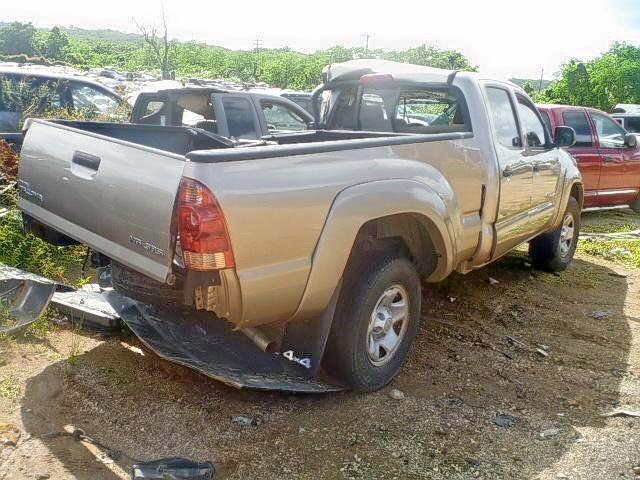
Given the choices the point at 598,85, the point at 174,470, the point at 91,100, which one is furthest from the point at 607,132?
the point at 598,85

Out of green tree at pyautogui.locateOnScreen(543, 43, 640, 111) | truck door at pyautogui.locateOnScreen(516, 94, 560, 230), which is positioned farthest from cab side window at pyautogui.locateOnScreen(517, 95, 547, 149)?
green tree at pyautogui.locateOnScreen(543, 43, 640, 111)

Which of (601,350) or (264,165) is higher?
(264,165)

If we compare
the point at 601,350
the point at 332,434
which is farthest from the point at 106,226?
the point at 601,350

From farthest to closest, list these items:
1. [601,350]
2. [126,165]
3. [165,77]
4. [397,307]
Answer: [165,77] < [601,350] < [397,307] < [126,165]

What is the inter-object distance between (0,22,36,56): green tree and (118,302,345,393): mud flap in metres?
56.4

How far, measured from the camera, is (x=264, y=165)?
281 centimetres

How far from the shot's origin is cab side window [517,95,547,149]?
5.31m

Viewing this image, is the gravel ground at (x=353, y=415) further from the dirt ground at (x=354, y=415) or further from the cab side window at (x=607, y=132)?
the cab side window at (x=607, y=132)

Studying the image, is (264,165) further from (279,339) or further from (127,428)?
(127,428)

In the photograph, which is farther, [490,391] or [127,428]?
[490,391]

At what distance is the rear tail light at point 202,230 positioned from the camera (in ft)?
8.68

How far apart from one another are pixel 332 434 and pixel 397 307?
0.91 metres

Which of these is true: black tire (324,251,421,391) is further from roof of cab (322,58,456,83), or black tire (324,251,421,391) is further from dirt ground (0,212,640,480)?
roof of cab (322,58,456,83)

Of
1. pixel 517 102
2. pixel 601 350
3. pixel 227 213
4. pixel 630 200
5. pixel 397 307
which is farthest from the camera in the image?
pixel 630 200
